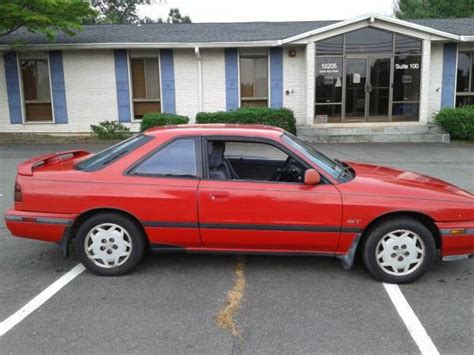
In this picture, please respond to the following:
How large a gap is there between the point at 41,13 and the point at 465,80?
15.0m

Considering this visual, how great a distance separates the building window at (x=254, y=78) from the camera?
16203 mm

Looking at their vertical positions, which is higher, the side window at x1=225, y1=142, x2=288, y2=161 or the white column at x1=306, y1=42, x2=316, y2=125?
the white column at x1=306, y1=42, x2=316, y2=125

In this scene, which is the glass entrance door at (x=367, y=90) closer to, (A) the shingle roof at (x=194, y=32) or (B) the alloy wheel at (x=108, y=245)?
(A) the shingle roof at (x=194, y=32)

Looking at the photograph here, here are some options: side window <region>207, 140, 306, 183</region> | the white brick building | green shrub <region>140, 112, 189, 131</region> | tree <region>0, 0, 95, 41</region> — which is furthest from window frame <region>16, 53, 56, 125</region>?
side window <region>207, 140, 306, 183</region>

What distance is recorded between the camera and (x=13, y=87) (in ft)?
53.1

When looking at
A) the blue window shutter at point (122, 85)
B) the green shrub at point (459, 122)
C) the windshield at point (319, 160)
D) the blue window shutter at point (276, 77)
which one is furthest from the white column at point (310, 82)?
the windshield at point (319, 160)

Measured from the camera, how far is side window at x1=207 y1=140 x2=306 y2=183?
172 inches

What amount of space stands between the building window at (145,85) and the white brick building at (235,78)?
37 millimetres

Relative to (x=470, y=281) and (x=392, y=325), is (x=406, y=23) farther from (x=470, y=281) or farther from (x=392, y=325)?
(x=392, y=325)

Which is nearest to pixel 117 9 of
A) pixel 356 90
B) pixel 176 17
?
pixel 176 17

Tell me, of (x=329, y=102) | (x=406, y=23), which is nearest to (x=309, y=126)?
(x=329, y=102)

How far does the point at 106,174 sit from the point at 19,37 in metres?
14.7

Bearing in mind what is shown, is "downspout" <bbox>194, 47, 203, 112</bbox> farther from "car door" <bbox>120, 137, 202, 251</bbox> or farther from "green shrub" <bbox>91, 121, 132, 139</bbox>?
"car door" <bbox>120, 137, 202, 251</bbox>

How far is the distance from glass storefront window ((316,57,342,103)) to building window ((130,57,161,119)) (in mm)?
5834
